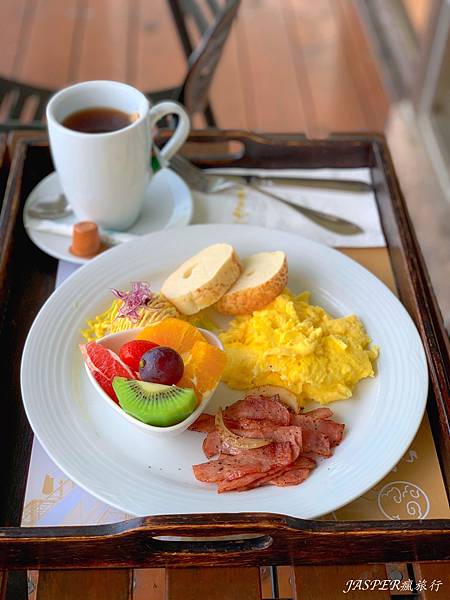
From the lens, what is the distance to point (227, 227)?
3.96 ft

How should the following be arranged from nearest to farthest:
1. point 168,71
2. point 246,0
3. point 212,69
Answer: point 212,69, point 168,71, point 246,0

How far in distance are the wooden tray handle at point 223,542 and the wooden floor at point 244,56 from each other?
203 cm

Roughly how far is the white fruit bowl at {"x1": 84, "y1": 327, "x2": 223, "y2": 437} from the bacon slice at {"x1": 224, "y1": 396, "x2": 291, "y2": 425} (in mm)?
37

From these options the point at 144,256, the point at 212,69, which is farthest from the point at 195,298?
the point at 212,69

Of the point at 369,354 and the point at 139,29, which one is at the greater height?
the point at 369,354

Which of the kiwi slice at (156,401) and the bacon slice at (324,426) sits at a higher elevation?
the kiwi slice at (156,401)

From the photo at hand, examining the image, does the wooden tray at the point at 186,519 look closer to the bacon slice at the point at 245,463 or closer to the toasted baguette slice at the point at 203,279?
the bacon slice at the point at 245,463

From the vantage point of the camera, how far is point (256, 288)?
107cm

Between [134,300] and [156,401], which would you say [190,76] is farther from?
[156,401]

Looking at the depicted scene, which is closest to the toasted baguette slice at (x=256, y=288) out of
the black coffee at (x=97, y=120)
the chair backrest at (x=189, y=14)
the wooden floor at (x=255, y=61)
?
the black coffee at (x=97, y=120)

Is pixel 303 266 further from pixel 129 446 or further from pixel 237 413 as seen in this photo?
pixel 129 446

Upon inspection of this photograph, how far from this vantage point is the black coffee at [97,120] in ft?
3.93

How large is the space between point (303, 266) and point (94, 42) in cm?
215

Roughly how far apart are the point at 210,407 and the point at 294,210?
1.56ft
